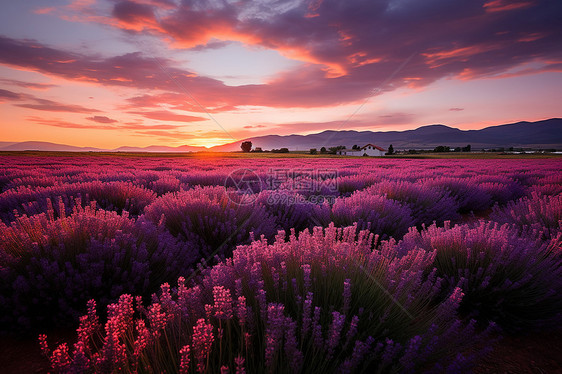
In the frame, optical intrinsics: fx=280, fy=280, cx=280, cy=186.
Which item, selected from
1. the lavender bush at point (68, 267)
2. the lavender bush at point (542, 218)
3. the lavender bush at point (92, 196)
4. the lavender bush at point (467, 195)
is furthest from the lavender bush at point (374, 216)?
the lavender bush at point (467, 195)

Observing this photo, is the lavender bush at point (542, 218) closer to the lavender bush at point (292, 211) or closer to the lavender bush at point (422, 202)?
the lavender bush at point (422, 202)

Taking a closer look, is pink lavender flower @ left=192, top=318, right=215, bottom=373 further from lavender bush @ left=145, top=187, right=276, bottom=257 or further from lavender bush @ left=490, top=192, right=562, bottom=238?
lavender bush @ left=490, top=192, right=562, bottom=238

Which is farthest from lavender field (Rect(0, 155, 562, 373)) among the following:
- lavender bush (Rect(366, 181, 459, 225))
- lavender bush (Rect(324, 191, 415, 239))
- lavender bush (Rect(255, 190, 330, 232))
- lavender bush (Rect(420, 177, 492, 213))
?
lavender bush (Rect(420, 177, 492, 213))

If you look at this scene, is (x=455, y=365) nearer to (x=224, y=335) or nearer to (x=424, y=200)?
(x=224, y=335)

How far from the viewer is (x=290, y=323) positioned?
3.70 feet

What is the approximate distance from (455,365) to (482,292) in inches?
55.8

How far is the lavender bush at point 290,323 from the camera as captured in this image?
1.07 m

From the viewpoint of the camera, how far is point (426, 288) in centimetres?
178

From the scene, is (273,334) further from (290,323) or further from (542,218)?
(542,218)

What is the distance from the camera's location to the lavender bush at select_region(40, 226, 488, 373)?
107 cm

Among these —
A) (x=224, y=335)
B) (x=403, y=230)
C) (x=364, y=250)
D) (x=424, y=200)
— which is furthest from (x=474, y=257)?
(x=424, y=200)

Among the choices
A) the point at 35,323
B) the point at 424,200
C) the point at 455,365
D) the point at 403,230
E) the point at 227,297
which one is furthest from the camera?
the point at 424,200

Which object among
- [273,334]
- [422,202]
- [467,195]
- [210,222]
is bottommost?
[467,195]

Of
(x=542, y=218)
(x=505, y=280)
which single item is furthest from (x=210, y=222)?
(x=542, y=218)
